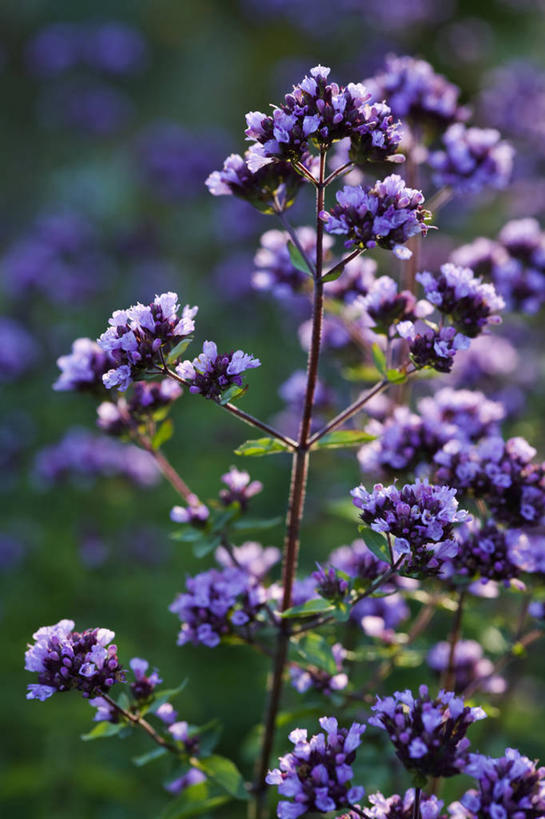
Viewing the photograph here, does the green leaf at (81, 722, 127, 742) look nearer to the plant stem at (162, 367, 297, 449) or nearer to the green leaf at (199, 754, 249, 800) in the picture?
the green leaf at (199, 754, 249, 800)

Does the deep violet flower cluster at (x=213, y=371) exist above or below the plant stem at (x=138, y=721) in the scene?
above

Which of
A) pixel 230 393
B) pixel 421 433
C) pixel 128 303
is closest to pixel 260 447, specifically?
pixel 230 393

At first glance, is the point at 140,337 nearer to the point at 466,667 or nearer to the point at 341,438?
the point at 341,438

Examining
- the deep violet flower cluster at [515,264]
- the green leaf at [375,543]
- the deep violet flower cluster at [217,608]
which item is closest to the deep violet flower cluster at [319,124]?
the green leaf at [375,543]

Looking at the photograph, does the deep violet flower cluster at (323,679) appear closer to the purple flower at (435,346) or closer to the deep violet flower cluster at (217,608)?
the deep violet flower cluster at (217,608)

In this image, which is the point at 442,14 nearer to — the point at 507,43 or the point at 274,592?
the point at 507,43

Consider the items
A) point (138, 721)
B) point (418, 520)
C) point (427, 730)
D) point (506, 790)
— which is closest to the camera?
point (506, 790)

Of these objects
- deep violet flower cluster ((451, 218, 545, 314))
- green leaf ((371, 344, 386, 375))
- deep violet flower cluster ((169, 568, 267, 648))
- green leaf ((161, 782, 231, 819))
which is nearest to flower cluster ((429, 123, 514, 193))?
deep violet flower cluster ((451, 218, 545, 314))
